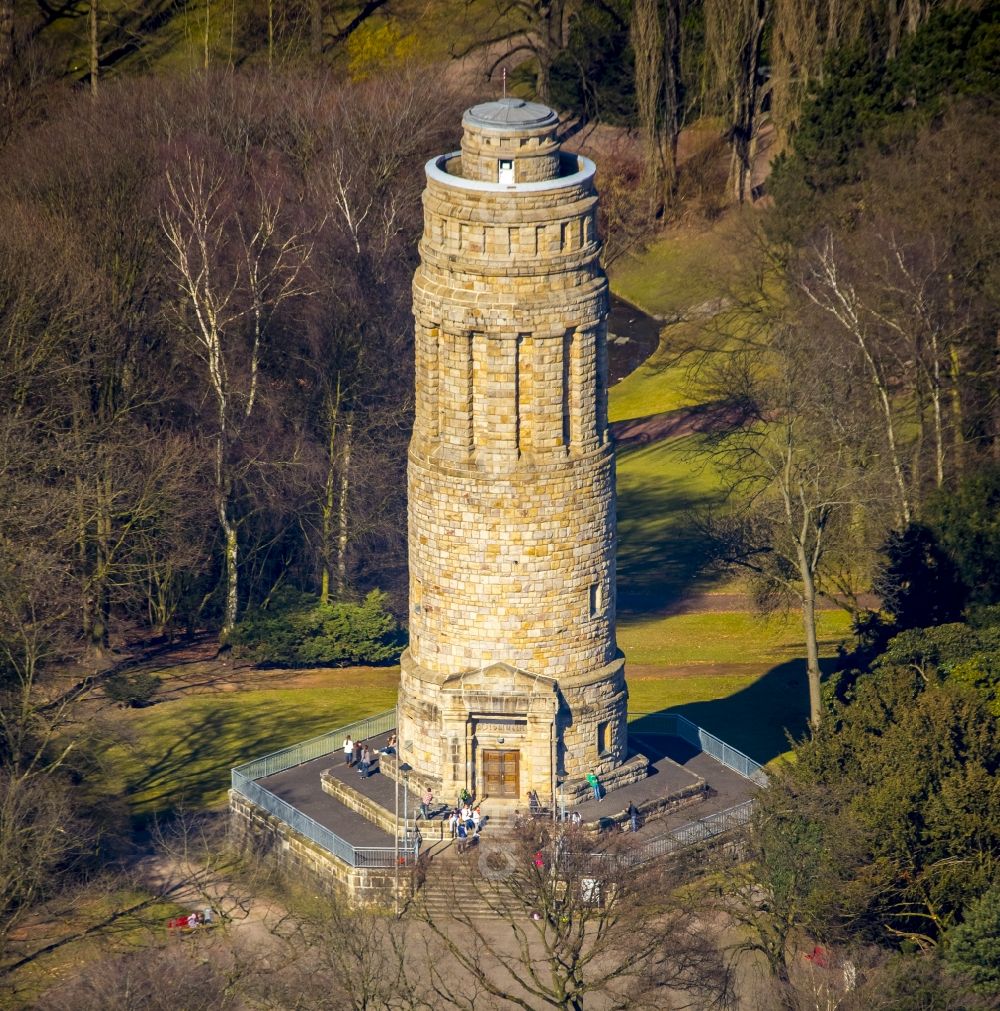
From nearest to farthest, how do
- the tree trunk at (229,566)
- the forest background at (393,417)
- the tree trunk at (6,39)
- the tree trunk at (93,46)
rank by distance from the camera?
the forest background at (393,417), the tree trunk at (229,566), the tree trunk at (6,39), the tree trunk at (93,46)

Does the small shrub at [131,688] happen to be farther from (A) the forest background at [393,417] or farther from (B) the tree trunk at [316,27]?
(B) the tree trunk at [316,27]

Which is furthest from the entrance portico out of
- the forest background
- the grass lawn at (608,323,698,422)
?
the grass lawn at (608,323,698,422)

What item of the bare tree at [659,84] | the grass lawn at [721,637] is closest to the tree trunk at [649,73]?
the bare tree at [659,84]

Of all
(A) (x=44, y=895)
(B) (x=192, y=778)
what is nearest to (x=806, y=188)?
(B) (x=192, y=778)

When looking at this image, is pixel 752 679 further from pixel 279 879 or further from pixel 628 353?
pixel 628 353

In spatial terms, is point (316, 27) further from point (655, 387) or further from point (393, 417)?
point (393, 417)
